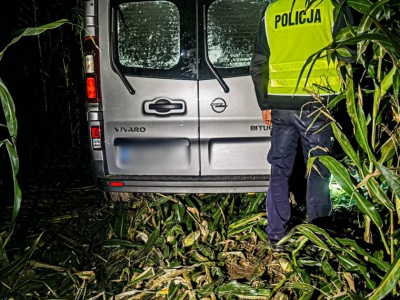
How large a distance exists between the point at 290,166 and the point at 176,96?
1.07 meters

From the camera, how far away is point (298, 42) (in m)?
2.87

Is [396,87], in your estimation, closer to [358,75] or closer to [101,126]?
[358,75]

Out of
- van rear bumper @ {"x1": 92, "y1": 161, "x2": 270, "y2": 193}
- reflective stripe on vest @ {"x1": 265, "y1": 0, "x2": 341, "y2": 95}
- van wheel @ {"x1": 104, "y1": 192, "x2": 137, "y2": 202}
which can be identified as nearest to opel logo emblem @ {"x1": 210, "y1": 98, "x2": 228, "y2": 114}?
van rear bumper @ {"x1": 92, "y1": 161, "x2": 270, "y2": 193}

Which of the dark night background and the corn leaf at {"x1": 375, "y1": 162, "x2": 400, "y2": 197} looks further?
the dark night background

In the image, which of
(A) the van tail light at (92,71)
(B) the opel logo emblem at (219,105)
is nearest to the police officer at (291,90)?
(B) the opel logo emblem at (219,105)

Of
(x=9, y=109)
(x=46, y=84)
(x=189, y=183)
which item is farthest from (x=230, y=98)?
(x=46, y=84)

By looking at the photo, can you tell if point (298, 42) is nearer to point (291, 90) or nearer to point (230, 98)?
point (291, 90)

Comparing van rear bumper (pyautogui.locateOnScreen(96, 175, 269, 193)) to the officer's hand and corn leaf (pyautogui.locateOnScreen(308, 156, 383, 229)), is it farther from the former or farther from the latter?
corn leaf (pyautogui.locateOnScreen(308, 156, 383, 229))

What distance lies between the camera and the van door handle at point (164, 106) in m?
3.69

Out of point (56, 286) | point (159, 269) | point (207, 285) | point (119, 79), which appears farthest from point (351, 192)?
point (119, 79)

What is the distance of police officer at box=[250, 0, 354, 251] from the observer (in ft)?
9.26

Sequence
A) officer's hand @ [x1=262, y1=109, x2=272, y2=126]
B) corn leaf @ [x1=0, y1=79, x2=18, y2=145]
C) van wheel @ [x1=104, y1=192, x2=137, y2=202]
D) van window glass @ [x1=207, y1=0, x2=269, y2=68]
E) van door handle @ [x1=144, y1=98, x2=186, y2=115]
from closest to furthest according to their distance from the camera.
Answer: corn leaf @ [x1=0, y1=79, x2=18, y2=145]
officer's hand @ [x1=262, y1=109, x2=272, y2=126]
van window glass @ [x1=207, y1=0, x2=269, y2=68]
van door handle @ [x1=144, y1=98, x2=186, y2=115]
van wheel @ [x1=104, y1=192, x2=137, y2=202]

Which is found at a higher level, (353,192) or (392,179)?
(392,179)

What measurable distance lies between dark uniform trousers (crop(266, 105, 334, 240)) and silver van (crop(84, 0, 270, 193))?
1.53 ft
